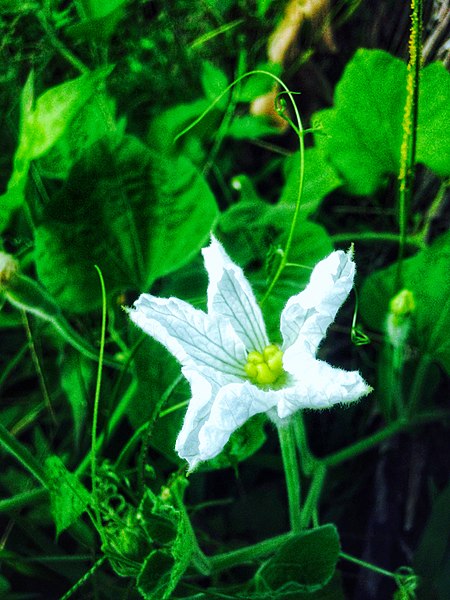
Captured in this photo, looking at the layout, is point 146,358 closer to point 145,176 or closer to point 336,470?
point 145,176

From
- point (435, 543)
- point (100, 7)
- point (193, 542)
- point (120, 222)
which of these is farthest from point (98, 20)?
point (435, 543)

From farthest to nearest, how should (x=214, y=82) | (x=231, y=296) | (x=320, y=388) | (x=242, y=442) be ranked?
(x=214, y=82) < (x=242, y=442) < (x=231, y=296) < (x=320, y=388)

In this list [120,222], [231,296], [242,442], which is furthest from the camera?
[120,222]

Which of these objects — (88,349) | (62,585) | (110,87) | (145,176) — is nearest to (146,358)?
(88,349)

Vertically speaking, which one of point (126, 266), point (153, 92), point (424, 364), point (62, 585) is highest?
point (153, 92)

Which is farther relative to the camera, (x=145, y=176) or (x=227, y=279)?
(x=145, y=176)

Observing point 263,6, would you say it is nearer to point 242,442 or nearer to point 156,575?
point 242,442

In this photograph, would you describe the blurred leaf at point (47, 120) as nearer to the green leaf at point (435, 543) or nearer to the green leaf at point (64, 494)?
the green leaf at point (64, 494)
